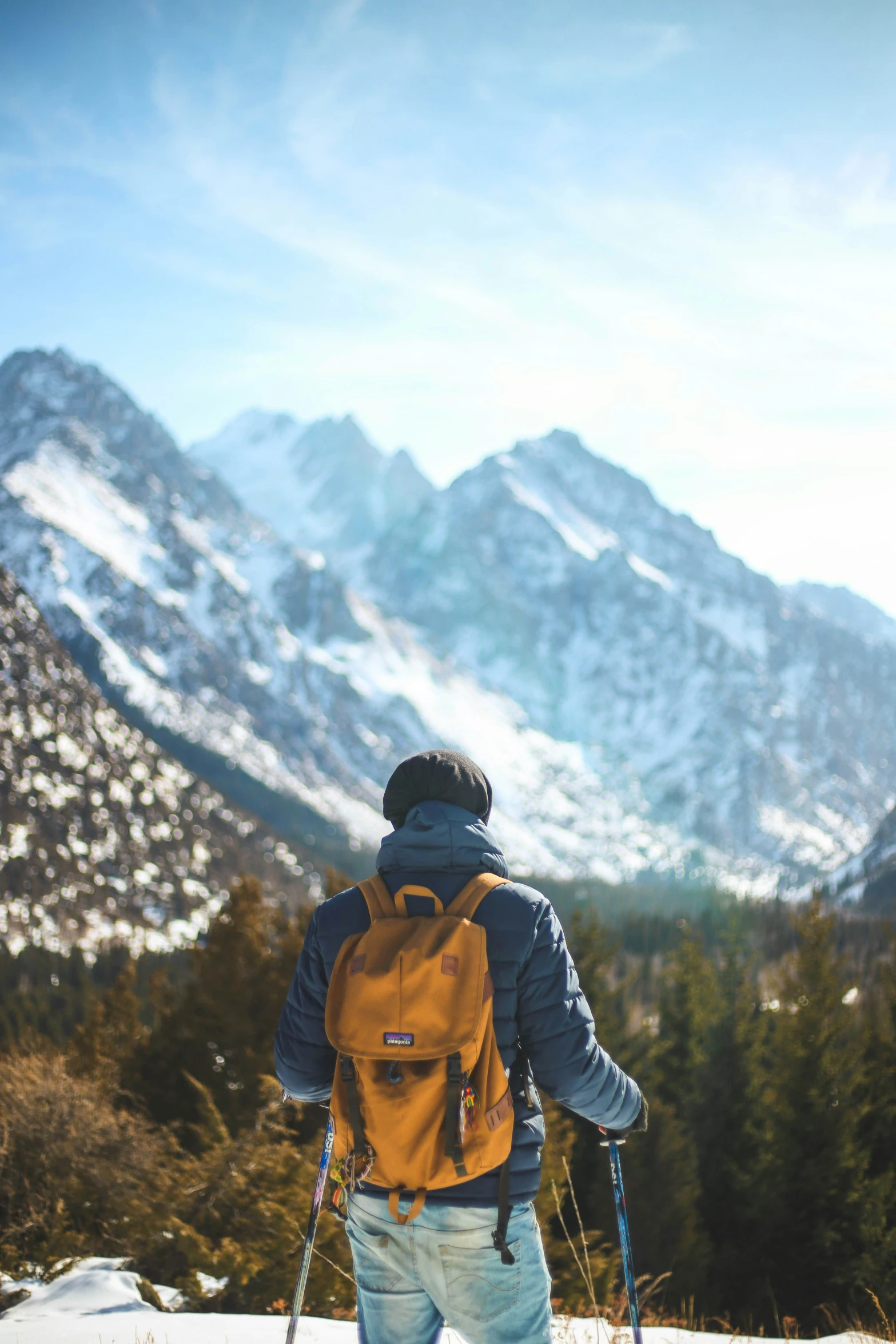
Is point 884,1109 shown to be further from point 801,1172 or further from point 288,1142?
point 288,1142

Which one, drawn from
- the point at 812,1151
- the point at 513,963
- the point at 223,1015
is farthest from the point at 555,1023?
the point at 223,1015

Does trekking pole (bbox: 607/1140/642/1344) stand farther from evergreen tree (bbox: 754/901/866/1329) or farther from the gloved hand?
evergreen tree (bbox: 754/901/866/1329)

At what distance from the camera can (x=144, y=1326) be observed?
229 inches

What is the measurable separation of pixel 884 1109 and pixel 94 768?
604 ft

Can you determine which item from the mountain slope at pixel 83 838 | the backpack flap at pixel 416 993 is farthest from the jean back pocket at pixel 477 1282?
the mountain slope at pixel 83 838

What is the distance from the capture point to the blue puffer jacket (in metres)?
3.49

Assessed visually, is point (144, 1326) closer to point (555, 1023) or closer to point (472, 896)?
point (555, 1023)

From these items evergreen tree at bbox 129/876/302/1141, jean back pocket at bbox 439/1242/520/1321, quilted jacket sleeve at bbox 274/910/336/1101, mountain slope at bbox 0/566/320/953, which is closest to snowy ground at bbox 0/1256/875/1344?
jean back pocket at bbox 439/1242/520/1321

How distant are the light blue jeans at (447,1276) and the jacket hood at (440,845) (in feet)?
3.81

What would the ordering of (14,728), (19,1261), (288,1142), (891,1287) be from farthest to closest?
1. (14,728)
2. (891,1287)
3. (288,1142)
4. (19,1261)

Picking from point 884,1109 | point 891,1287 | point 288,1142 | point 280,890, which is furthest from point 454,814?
point 280,890

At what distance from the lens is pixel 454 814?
3.64 m

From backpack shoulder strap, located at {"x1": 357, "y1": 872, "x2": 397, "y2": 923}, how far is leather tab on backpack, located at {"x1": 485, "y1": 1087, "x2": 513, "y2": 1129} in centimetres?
74

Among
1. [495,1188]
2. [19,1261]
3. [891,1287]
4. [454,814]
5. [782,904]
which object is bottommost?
[19,1261]
